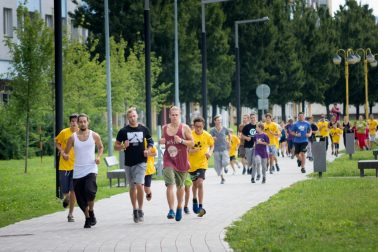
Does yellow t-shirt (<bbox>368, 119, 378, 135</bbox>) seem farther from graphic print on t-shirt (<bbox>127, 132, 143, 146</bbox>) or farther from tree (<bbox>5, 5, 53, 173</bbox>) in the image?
A: graphic print on t-shirt (<bbox>127, 132, 143, 146</bbox>)

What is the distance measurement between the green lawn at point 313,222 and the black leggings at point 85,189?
2184 mm

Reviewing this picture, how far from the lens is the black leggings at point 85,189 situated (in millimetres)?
17094

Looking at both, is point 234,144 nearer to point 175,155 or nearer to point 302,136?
point 302,136

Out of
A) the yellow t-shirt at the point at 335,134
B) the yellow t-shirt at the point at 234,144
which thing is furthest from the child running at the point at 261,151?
the yellow t-shirt at the point at 335,134

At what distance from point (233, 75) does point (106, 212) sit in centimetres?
5080

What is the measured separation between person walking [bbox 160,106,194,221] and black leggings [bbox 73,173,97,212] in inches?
49.5

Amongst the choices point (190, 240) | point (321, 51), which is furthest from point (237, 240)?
point (321, 51)

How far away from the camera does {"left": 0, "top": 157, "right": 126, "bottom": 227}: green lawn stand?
2045 centimetres

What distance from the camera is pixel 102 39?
2466 inches

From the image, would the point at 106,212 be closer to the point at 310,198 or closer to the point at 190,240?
the point at 310,198

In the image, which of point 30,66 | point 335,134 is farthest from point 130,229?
point 335,134

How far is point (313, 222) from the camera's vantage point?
53.5 ft

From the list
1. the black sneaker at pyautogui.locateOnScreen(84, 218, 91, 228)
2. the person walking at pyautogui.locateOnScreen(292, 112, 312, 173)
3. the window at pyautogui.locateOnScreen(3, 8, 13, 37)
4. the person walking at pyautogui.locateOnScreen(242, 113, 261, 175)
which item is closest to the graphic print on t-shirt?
the black sneaker at pyautogui.locateOnScreen(84, 218, 91, 228)

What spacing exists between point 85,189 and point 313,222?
3.34 meters
